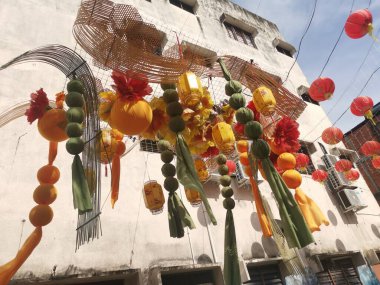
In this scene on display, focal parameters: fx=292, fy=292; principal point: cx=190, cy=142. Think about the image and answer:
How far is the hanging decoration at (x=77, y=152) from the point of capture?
257 centimetres

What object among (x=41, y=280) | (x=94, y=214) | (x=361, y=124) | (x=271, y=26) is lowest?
(x=41, y=280)

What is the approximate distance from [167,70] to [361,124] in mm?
20727

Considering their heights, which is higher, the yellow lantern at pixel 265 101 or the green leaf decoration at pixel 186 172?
the yellow lantern at pixel 265 101

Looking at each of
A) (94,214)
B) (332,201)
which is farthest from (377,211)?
(94,214)

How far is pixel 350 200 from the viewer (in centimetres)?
909

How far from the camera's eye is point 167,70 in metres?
3.39

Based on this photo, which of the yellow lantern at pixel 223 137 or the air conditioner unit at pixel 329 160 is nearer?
the yellow lantern at pixel 223 137

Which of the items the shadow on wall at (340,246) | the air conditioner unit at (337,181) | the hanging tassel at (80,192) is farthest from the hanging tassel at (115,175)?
the air conditioner unit at (337,181)

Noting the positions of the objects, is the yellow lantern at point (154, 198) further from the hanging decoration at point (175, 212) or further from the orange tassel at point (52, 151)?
the orange tassel at point (52, 151)

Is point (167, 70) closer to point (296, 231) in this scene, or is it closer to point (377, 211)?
point (296, 231)

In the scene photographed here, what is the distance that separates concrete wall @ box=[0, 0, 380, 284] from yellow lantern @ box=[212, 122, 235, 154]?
2467mm

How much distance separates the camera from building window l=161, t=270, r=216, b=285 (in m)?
5.16

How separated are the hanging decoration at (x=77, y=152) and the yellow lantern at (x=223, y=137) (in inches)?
66.8

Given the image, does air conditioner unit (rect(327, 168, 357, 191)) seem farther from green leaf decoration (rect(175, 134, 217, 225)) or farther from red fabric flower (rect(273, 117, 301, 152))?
green leaf decoration (rect(175, 134, 217, 225))
